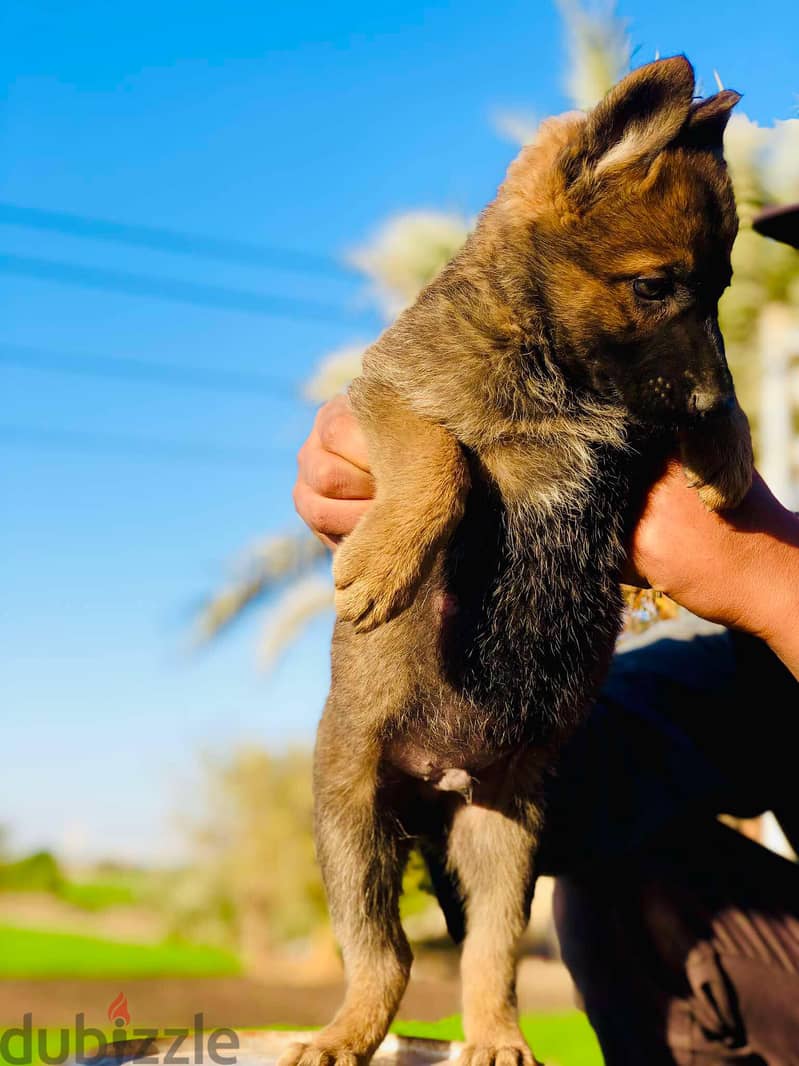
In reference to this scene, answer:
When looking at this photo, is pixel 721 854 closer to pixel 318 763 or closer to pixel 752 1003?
pixel 752 1003

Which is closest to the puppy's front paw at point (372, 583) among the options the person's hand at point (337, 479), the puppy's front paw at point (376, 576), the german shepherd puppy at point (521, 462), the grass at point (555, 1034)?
the puppy's front paw at point (376, 576)

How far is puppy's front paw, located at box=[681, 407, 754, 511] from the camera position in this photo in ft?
8.70

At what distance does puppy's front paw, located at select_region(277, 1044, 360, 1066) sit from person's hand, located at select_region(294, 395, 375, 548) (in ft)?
4.15

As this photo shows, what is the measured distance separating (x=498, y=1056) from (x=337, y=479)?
1.48 m

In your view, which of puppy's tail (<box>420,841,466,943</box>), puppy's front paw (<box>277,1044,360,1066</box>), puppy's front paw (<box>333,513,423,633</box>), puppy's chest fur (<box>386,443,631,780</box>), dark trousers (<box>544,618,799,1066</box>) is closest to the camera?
puppy's front paw (<box>333,513,423,633</box>)

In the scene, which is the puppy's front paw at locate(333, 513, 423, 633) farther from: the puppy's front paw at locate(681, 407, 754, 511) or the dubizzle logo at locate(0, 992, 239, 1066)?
the dubizzle logo at locate(0, 992, 239, 1066)

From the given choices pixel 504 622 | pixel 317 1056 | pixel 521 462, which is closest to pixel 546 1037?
pixel 317 1056

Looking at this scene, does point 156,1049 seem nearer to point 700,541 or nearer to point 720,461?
point 700,541

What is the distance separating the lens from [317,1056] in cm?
254

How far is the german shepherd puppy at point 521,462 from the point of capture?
8.71 ft

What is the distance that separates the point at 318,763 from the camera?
299cm

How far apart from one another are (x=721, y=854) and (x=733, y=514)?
66.9 inches

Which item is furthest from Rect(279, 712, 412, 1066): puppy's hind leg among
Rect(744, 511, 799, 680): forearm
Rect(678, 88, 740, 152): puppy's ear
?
Rect(678, 88, 740, 152): puppy's ear

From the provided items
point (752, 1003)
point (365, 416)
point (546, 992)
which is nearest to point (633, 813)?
point (752, 1003)
